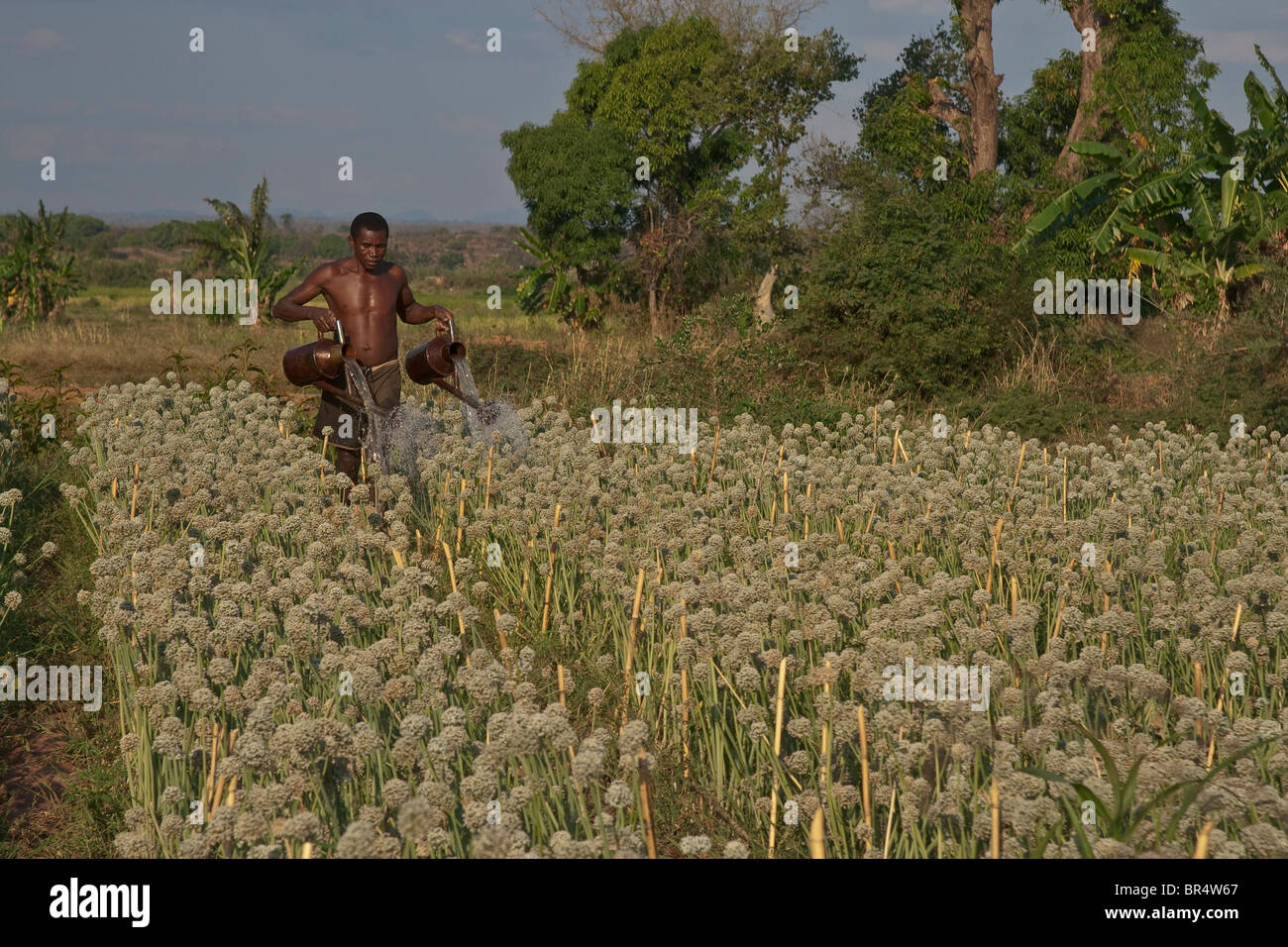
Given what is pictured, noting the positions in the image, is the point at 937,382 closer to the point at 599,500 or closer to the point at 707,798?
the point at 599,500

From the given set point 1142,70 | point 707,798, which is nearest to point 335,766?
point 707,798

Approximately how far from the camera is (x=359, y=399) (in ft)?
24.6

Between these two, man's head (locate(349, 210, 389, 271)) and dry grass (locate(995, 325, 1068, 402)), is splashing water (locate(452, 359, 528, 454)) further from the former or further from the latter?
dry grass (locate(995, 325, 1068, 402))

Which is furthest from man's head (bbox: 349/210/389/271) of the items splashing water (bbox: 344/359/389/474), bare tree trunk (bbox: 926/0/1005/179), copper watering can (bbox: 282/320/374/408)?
bare tree trunk (bbox: 926/0/1005/179)

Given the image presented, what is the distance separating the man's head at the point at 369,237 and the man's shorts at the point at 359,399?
0.65 meters

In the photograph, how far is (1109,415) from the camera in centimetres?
1154

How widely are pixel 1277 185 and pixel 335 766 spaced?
16.1 meters

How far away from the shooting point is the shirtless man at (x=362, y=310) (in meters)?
7.54

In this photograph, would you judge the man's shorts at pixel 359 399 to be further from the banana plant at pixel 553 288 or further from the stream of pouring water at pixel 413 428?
the banana plant at pixel 553 288

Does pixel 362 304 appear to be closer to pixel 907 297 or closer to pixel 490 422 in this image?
pixel 490 422

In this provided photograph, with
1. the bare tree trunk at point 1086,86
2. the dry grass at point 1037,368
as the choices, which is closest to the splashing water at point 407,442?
the dry grass at point 1037,368

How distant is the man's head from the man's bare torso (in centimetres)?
9

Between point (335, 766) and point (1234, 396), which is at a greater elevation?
point (1234, 396)
